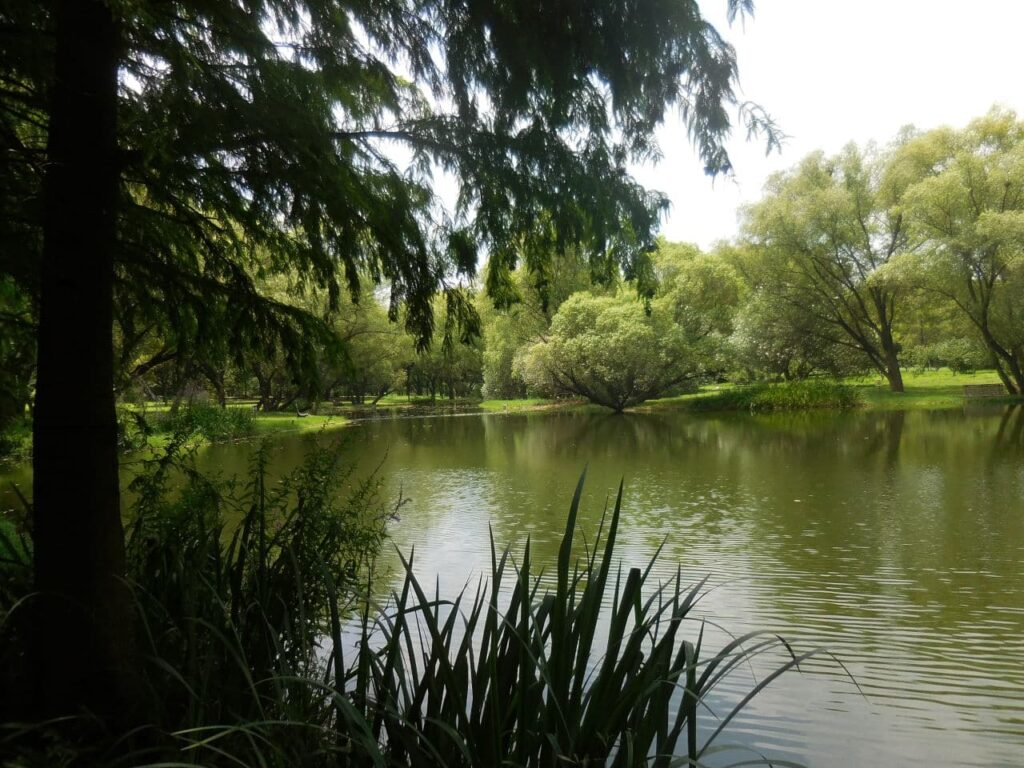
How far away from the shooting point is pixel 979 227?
20734mm

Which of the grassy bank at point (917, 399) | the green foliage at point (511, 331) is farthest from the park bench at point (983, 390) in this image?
the green foliage at point (511, 331)

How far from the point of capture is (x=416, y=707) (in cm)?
177

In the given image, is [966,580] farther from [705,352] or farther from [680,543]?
[705,352]

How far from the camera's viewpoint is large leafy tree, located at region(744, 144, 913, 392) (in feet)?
83.4

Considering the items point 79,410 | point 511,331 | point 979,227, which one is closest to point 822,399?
point 979,227

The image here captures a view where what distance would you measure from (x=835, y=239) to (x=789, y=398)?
6073mm

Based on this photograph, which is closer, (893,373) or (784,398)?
(784,398)

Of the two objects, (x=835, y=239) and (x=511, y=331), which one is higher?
(x=835, y=239)

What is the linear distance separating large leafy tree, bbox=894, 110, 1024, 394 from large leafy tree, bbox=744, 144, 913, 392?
6.34 ft

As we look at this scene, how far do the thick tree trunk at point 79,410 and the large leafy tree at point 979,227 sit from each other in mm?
Result: 24047

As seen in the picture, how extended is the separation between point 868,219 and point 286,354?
1124 inches

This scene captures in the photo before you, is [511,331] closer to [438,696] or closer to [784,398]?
[784,398]

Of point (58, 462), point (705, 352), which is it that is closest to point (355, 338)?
point (705, 352)

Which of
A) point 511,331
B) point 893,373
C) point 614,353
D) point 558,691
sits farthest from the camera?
point 511,331
